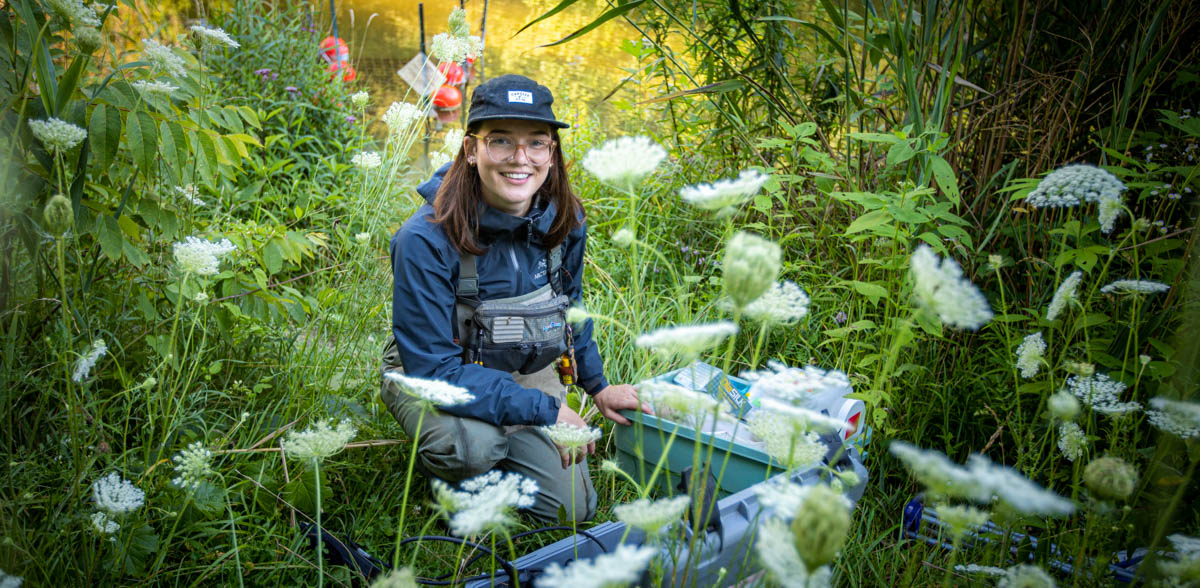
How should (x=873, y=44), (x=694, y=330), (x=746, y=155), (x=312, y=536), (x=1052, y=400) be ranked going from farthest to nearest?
(x=746, y=155), (x=873, y=44), (x=312, y=536), (x=1052, y=400), (x=694, y=330)

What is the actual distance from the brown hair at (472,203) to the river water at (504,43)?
334 cm

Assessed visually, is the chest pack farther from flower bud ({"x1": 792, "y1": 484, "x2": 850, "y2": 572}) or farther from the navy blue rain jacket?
flower bud ({"x1": 792, "y1": 484, "x2": 850, "y2": 572})

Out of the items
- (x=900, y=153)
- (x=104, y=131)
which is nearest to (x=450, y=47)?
(x=104, y=131)

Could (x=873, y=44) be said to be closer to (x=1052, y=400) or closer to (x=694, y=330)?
(x=1052, y=400)

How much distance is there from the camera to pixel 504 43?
639 cm

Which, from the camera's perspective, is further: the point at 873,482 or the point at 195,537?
the point at 873,482

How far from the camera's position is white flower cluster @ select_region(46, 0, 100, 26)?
1.45 meters

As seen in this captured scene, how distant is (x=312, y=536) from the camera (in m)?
1.94

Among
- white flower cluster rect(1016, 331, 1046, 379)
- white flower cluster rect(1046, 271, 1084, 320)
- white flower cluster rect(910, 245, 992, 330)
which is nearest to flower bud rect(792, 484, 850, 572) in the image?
white flower cluster rect(910, 245, 992, 330)

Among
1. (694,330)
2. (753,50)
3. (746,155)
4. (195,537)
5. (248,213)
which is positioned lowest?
(195,537)

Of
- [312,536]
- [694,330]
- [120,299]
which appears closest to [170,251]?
[120,299]

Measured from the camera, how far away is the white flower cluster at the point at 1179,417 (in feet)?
3.23

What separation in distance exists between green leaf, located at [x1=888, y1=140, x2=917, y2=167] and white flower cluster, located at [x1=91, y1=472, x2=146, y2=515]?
6.50 ft

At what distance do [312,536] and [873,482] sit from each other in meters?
1.72
